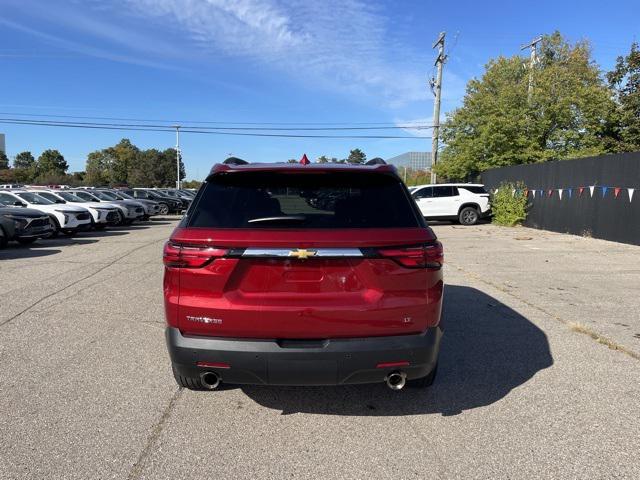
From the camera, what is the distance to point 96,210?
1898cm

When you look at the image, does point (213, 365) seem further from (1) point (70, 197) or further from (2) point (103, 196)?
(2) point (103, 196)

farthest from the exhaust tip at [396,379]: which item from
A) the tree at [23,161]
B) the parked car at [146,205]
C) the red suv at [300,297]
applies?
the tree at [23,161]

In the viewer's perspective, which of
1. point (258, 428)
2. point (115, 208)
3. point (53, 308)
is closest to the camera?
point (258, 428)

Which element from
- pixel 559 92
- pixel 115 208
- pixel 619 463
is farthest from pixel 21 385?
pixel 559 92

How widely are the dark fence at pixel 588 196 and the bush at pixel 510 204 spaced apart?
10.5 inches

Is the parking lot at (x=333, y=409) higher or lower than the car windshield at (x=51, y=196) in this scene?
lower

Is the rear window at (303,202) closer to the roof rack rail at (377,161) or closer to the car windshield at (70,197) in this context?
the roof rack rail at (377,161)

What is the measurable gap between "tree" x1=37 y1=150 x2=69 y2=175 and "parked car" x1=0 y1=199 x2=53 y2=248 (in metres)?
108

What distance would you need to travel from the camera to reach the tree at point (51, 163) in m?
111

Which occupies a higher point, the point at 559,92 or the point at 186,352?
the point at 559,92

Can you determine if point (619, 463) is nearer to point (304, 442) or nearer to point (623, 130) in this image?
point (304, 442)

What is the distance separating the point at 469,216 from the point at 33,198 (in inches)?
684

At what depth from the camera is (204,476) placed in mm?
2803

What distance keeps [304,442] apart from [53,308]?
4915 mm
